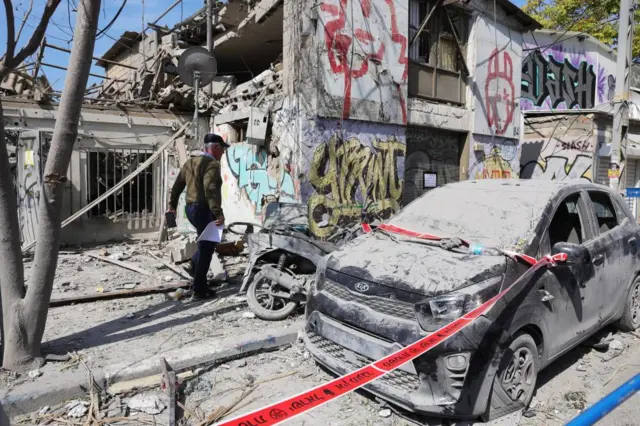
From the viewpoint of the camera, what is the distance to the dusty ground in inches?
132

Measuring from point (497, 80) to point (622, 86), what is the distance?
2896 mm

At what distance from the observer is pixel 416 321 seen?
303cm

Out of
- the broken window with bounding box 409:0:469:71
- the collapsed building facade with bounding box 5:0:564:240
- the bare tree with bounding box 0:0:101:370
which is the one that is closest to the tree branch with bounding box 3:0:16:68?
the bare tree with bounding box 0:0:101:370

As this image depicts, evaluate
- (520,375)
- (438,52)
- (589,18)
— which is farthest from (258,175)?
(589,18)

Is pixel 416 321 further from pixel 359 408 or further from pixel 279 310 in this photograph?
pixel 279 310

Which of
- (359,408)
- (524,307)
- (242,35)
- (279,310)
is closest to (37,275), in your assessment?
(279,310)

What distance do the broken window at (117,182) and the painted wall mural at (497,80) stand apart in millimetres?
8103

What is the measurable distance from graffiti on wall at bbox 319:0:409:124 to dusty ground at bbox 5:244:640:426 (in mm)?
4582

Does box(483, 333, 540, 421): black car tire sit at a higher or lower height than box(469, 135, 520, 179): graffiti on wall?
lower

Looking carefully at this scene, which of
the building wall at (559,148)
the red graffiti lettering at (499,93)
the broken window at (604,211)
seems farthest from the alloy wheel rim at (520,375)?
the building wall at (559,148)

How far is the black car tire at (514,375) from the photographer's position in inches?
119

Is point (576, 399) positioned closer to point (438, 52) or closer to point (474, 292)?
point (474, 292)

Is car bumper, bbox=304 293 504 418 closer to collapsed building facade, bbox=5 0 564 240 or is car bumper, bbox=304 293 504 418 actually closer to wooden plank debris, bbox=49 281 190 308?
collapsed building facade, bbox=5 0 564 240

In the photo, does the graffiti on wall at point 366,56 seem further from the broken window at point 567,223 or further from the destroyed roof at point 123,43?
the destroyed roof at point 123,43
